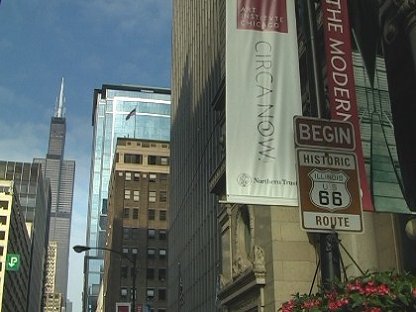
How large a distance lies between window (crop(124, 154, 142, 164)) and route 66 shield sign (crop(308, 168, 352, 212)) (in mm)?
120457

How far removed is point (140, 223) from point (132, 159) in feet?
46.3

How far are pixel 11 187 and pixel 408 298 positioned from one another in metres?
135

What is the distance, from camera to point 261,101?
422 inches

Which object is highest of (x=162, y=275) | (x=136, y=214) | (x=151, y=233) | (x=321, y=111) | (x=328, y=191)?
(x=136, y=214)

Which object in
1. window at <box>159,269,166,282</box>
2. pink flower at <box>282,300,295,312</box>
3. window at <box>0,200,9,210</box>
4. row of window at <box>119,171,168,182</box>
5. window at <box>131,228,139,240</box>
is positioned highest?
row of window at <box>119,171,168,182</box>

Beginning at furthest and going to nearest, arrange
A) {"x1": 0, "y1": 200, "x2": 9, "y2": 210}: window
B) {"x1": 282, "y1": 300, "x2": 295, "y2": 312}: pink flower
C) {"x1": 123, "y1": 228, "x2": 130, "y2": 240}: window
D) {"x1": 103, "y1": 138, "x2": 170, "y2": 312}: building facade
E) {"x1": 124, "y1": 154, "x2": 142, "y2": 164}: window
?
{"x1": 124, "y1": 154, "x2": 142, "y2": 164}: window
{"x1": 0, "y1": 200, "x2": 9, "y2": 210}: window
{"x1": 123, "y1": 228, "x2": 130, "y2": 240}: window
{"x1": 103, "y1": 138, "x2": 170, "y2": 312}: building facade
{"x1": 282, "y1": 300, "x2": 295, "y2": 312}: pink flower

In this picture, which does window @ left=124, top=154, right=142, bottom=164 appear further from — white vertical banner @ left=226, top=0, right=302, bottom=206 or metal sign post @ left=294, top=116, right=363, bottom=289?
metal sign post @ left=294, top=116, right=363, bottom=289

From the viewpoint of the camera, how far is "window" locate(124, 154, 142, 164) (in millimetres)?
127938

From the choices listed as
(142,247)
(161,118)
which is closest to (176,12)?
(142,247)

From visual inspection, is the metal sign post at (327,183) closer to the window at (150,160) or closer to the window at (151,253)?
the window at (151,253)

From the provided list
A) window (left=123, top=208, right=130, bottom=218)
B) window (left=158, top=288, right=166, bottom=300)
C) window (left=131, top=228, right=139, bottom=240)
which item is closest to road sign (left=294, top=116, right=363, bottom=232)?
window (left=158, top=288, right=166, bottom=300)

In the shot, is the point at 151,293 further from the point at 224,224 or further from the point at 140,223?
the point at 224,224

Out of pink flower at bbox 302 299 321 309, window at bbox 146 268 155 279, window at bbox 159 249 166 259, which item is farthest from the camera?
window at bbox 159 249 166 259

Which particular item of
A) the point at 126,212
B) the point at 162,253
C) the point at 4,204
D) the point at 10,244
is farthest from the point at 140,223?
the point at 4,204
